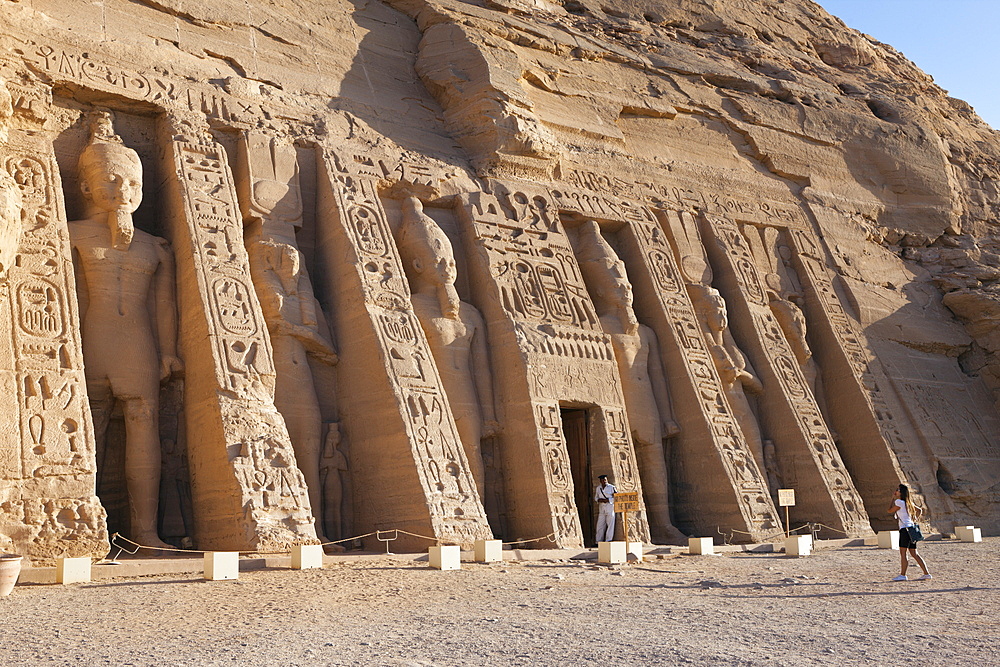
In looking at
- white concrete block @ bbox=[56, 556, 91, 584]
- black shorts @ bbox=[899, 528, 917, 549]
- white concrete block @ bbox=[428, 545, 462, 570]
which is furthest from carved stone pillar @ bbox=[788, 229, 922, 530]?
white concrete block @ bbox=[56, 556, 91, 584]

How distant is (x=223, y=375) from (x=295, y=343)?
1262mm

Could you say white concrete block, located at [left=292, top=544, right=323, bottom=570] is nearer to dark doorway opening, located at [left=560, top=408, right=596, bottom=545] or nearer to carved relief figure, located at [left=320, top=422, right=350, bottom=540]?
carved relief figure, located at [left=320, top=422, right=350, bottom=540]

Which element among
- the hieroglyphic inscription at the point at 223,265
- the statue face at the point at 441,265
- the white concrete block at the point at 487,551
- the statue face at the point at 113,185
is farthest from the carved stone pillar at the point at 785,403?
the statue face at the point at 113,185

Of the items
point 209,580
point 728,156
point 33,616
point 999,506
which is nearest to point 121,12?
point 209,580

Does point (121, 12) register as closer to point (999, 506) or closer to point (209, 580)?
point (209, 580)

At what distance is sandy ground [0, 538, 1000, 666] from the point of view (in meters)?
4.90

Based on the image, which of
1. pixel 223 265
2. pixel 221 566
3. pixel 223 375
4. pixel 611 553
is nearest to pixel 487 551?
pixel 611 553

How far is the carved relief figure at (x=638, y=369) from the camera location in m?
12.6

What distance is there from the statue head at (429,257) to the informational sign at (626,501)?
306 centimetres

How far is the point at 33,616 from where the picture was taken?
19.3ft

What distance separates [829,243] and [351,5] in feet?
27.1

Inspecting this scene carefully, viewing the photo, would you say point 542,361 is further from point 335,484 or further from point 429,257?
point 335,484

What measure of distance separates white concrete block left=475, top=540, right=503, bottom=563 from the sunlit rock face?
2.24 feet

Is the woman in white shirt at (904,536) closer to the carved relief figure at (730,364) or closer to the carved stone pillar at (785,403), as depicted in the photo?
the carved stone pillar at (785,403)
